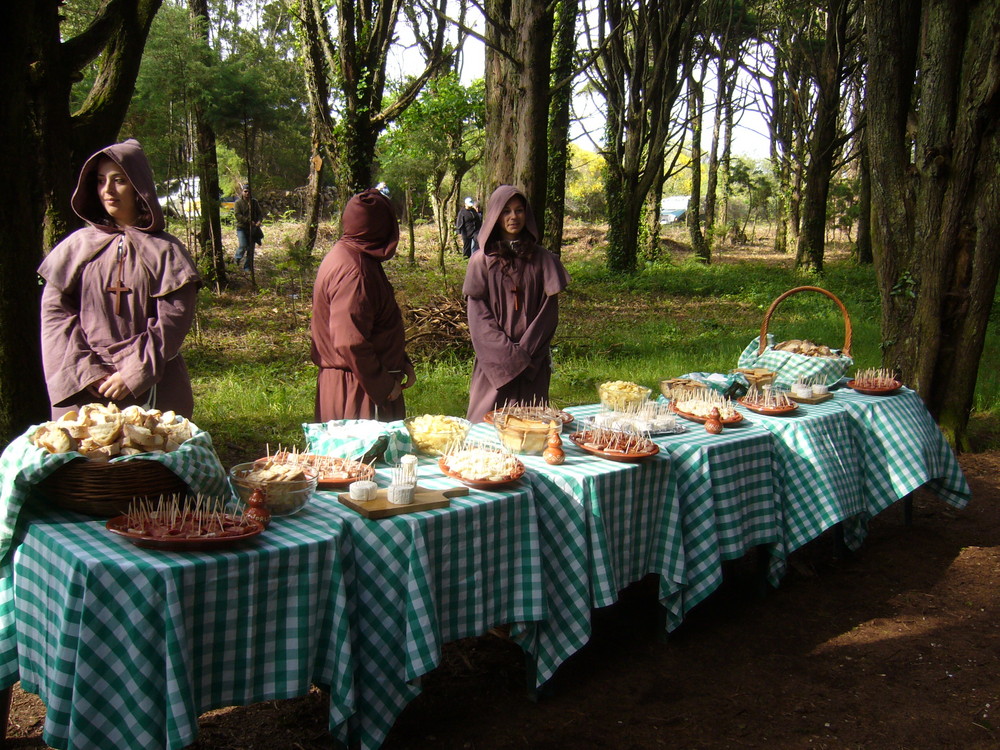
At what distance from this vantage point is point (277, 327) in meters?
11.3

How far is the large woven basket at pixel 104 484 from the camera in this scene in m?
2.31

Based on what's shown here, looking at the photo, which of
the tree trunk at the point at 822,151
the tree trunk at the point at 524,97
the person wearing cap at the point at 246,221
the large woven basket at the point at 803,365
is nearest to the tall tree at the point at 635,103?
the tree trunk at the point at 822,151

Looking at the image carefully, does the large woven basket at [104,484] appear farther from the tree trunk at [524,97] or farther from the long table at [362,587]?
the tree trunk at [524,97]

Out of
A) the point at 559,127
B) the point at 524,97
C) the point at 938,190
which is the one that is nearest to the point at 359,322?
the point at 524,97

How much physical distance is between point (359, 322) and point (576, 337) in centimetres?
747

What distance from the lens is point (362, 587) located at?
255cm

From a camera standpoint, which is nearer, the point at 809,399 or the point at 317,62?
the point at 809,399

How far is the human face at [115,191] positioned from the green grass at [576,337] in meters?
3.01

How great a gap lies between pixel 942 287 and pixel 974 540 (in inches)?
86.8

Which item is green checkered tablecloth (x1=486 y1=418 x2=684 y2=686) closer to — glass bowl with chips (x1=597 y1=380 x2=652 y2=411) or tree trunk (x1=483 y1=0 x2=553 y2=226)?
glass bowl with chips (x1=597 y1=380 x2=652 y2=411)

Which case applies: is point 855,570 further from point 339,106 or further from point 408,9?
point 408,9

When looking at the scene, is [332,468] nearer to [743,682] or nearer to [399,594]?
[399,594]

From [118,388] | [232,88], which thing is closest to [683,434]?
[118,388]

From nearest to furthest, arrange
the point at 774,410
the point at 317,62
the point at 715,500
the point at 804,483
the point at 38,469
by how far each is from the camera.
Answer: the point at 38,469 < the point at 715,500 < the point at 804,483 < the point at 774,410 < the point at 317,62
